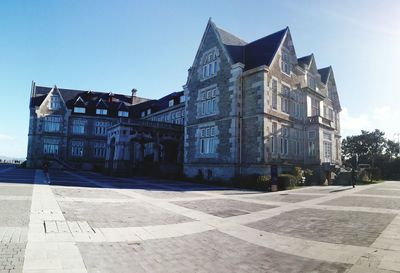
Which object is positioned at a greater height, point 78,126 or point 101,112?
point 101,112

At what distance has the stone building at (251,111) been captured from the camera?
2853 cm

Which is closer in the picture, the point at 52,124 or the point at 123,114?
the point at 52,124

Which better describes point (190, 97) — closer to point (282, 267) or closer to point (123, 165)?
point (123, 165)

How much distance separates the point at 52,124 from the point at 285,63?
47.1m

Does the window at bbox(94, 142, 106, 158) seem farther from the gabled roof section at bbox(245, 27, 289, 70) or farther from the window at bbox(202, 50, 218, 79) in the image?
the gabled roof section at bbox(245, 27, 289, 70)

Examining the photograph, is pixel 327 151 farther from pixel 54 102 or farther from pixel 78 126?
pixel 54 102

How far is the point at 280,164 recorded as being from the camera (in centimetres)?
2898

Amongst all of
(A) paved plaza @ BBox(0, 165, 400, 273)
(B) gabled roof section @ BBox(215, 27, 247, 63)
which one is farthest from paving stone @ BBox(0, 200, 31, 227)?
(B) gabled roof section @ BBox(215, 27, 247, 63)

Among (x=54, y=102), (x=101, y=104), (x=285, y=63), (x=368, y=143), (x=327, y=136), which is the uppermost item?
(x=101, y=104)

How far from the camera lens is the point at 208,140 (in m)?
32.5

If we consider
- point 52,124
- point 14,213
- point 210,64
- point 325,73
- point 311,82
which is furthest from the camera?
point 52,124

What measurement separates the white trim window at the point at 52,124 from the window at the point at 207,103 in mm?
37574

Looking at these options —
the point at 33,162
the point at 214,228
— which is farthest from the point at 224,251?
the point at 33,162

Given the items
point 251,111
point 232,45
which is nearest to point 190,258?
point 251,111
